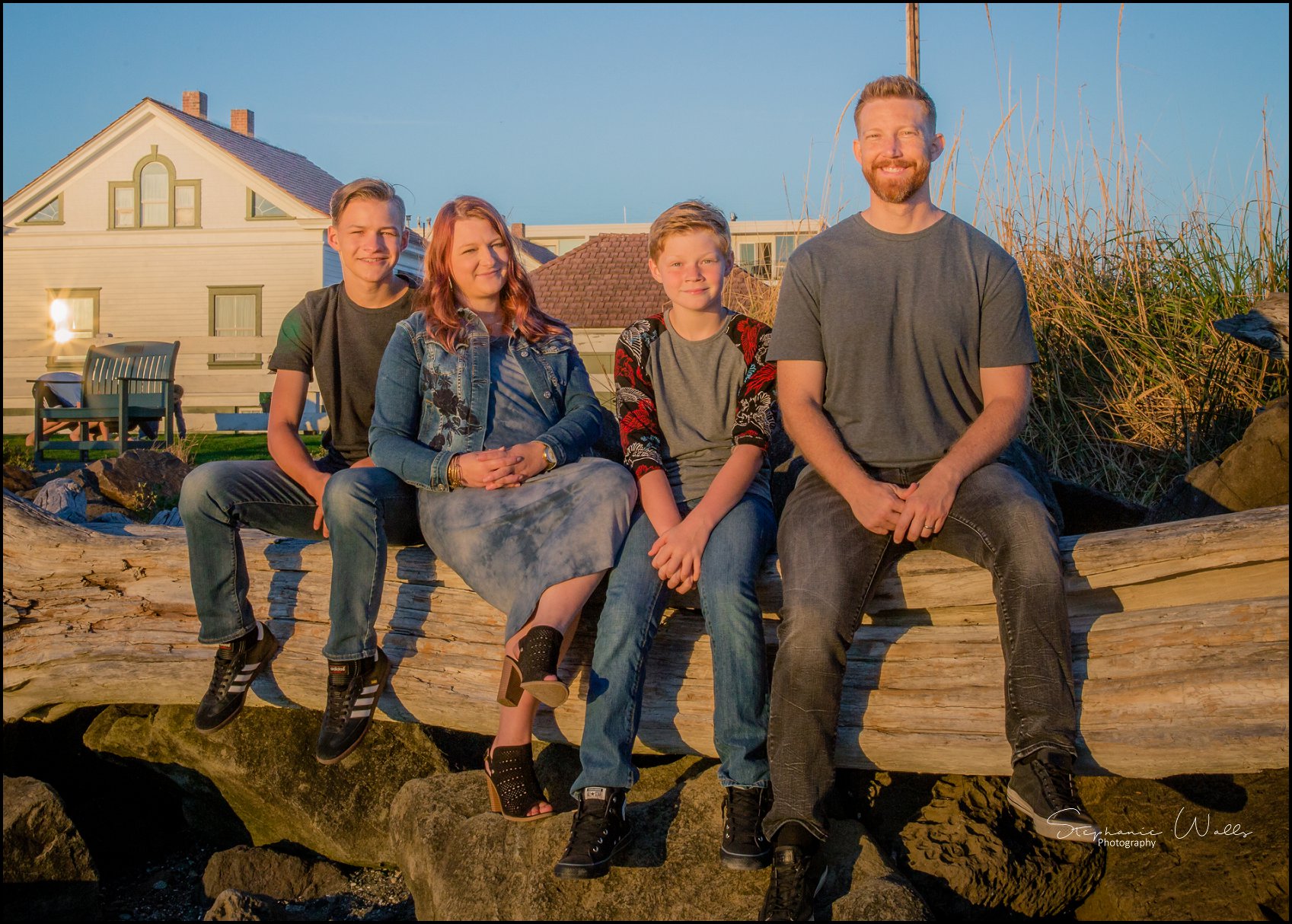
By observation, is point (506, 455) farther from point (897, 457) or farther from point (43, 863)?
point (43, 863)

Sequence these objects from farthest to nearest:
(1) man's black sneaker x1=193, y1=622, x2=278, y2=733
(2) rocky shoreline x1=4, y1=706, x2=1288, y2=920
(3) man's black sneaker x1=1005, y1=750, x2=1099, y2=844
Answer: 1. (1) man's black sneaker x1=193, y1=622, x2=278, y2=733
2. (2) rocky shoreline x1=4, y1=706, x2=1288, y2=920
3. (3) man's black sneaker x1=1005, y1=750, x2=1099, y2=844

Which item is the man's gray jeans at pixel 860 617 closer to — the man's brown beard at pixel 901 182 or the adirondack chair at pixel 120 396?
the man's brown beard at pixel 901 182

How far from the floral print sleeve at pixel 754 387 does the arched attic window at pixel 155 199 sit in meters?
21.9

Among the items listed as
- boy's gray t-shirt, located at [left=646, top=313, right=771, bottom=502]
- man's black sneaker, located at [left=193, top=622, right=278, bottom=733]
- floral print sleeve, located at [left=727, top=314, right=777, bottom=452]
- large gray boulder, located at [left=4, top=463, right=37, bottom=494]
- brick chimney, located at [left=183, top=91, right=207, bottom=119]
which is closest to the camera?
floral print sleeve, located at [left=727, top=314, right=777, bottom=452]

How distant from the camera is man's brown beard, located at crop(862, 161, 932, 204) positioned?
3.31 m

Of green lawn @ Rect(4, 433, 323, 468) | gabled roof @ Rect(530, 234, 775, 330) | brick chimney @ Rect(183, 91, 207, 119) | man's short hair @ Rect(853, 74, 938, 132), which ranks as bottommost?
green lawn @ Rect(4, 433, 323, 468)

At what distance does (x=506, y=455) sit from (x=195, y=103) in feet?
89.5

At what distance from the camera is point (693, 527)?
315cm

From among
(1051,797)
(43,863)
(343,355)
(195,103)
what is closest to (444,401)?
→ (343,355)

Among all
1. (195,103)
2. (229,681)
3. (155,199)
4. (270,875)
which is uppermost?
(195,103)

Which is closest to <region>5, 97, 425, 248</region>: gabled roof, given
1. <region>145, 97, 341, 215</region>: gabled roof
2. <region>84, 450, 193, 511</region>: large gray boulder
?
<region>145, 97, 341, 215</region>: gabled roof

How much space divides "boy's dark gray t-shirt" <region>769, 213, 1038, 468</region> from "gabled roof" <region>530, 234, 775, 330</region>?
14225 millimetres

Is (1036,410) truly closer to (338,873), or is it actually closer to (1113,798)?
(1113,798)

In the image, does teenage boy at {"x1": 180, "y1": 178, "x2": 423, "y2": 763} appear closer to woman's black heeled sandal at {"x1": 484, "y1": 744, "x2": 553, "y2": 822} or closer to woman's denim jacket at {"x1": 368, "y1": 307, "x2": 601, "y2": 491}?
woman's denim jacket at {"x1": 368, "y1": 307, "x2": 601, "y2": 491}
